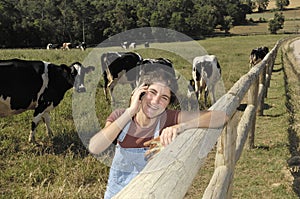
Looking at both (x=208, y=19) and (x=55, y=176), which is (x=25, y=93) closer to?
(x=55, y=176)

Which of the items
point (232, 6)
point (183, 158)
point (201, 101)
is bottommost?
point (201, 101)

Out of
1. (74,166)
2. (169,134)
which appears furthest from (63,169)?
(169,134)

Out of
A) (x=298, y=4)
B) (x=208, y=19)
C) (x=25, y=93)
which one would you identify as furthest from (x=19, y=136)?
(x=298, y=4)

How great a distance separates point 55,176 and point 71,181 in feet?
1.03

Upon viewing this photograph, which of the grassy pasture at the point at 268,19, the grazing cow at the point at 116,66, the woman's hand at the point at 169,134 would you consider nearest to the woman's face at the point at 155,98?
the woman's hand at the point at 169,134

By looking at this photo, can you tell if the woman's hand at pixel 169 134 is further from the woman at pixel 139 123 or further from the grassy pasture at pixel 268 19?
the grassy pasture at pixel 268 19

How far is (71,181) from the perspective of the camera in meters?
4.25

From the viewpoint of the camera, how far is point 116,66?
437 inches

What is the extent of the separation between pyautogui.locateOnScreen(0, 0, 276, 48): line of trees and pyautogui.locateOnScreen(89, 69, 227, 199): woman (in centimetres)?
3265

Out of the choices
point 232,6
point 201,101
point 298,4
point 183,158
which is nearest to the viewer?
point 183,158

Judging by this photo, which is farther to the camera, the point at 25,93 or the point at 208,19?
the point at 208,19

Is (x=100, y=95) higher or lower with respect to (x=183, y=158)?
lower

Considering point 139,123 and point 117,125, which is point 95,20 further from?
point 117,125

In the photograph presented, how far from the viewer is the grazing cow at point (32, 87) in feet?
19.4
